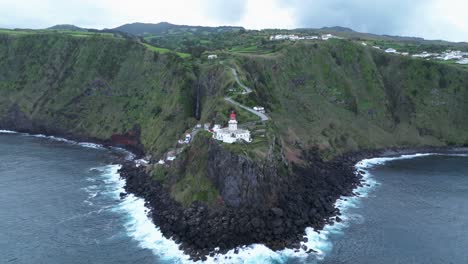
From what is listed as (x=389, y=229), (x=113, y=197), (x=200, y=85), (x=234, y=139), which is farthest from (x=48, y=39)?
(x=389, y=229)

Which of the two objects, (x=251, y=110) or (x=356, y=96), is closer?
(x=251, y=110)

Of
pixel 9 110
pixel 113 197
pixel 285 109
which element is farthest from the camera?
pixel 9 110

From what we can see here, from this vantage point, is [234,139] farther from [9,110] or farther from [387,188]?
[9,110]

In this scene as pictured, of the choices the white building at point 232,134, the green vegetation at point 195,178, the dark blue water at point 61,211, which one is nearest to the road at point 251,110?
the white building at point 232,134

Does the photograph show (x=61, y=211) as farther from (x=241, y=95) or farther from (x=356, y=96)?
(x=356, y=96)

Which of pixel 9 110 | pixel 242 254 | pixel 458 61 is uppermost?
pixel 458 61

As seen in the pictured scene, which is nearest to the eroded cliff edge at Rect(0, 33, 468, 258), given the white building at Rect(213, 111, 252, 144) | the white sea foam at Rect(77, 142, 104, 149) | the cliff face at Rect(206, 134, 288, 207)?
the cliff face at Rect(206, 134, 288, 207)

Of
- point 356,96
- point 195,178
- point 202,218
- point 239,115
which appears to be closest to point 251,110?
point 239,115
